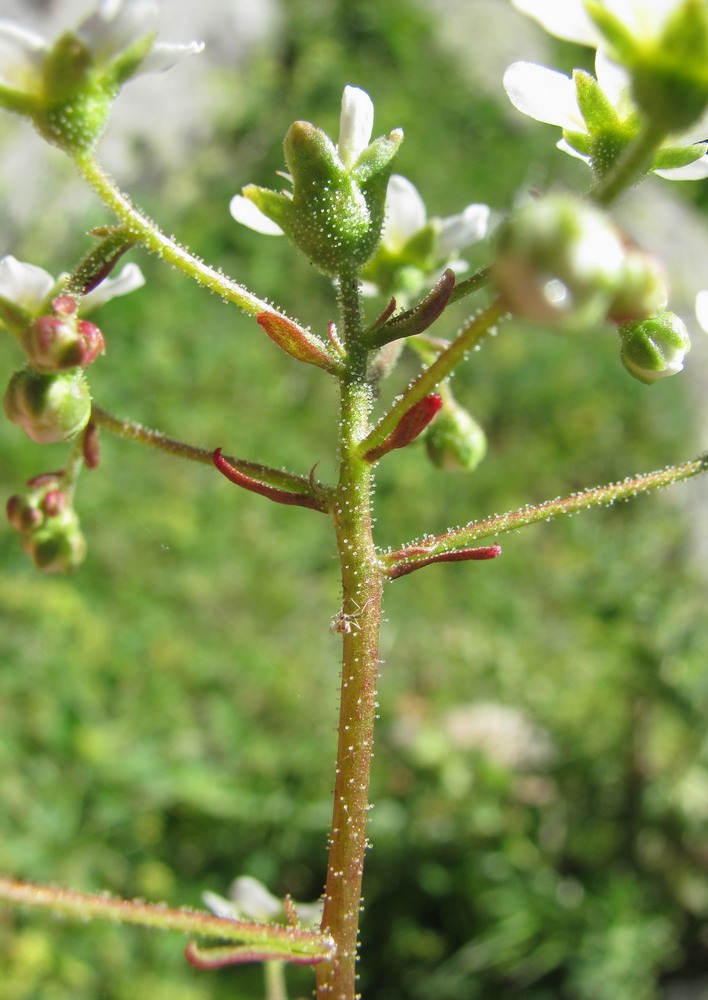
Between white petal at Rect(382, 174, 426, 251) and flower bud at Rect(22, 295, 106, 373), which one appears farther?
white petal at Rect(382, 174, 426, 251)

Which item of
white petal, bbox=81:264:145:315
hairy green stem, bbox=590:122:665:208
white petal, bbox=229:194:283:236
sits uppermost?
hairy green stem, bbox=590:122:665:208

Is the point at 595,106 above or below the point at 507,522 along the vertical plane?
above

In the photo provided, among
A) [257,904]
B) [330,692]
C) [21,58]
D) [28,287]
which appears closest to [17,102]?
[21,58]

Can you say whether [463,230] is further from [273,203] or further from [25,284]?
[25,284]

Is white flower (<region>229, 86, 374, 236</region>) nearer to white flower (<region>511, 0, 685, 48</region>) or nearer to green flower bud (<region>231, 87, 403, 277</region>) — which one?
green flower bud (<region>231, 87, 403, 277</region>)

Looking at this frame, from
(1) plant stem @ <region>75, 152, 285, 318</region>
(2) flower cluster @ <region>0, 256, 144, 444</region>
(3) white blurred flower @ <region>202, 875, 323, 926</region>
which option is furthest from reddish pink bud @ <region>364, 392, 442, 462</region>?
(3) white blurred flower @ <region>202, 875, 323, 926</region>
